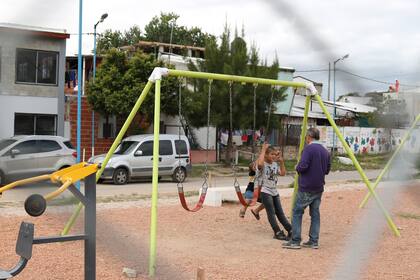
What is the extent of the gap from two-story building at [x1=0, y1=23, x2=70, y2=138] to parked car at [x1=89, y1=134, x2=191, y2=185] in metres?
14.5

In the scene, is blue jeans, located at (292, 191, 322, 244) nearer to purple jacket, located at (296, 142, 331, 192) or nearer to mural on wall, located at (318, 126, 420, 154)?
purple jacket, located at (296, 142, 331, 192)

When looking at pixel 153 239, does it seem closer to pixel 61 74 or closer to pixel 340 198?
pixel 61 74

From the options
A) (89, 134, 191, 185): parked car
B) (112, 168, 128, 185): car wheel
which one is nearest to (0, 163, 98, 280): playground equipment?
(89, 134, 191, 185): parked car

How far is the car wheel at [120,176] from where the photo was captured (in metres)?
16.6

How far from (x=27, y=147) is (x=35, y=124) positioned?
0.07 meters

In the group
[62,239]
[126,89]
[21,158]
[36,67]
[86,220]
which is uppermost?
[126,89]

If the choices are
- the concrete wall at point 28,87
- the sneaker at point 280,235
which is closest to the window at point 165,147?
the sneaker at point 280,235

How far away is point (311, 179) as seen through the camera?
7.02 metres

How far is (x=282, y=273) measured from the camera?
574 cm

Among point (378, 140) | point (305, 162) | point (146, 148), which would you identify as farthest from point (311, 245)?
point (146, 148)

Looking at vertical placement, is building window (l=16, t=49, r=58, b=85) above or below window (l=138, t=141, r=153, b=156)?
above

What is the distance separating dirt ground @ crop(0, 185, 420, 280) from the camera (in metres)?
5.64

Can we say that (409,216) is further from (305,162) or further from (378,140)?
(378,140)

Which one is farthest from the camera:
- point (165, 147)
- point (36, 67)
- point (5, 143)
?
point (165, 147)
